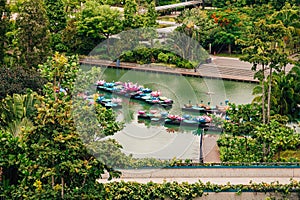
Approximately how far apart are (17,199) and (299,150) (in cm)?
768

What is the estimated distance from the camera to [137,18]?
31719 millimetres

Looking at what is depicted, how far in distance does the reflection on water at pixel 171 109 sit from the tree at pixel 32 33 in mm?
3057

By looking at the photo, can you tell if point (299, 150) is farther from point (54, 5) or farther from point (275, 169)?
point (54, 5)

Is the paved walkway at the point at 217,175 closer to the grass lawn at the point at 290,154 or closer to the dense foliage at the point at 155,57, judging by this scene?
the grass lawn at the point at 290,154

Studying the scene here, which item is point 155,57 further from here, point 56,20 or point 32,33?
point 32,33

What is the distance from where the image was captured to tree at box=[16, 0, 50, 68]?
78.1 ft

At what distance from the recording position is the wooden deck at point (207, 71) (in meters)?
28.8

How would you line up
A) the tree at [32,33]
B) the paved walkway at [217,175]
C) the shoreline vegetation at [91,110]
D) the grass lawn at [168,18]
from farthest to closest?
the grass lawn at [168,18], the tree at [32,33], the paved walkway at [217,175], the shoreline vegetation at [91,110]

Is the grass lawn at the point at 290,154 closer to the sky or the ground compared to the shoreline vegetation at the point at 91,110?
closer to the ground

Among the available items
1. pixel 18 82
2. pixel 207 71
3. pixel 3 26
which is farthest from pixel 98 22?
pixel 18 82

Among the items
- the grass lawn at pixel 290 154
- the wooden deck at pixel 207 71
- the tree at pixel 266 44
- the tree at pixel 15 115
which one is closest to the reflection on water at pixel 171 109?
the wooden deck at pixel 207 71

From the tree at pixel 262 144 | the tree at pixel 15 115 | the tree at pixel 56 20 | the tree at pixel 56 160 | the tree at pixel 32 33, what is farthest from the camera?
the tree at pixel 56 20

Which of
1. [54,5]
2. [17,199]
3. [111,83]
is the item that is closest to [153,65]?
[111,83]

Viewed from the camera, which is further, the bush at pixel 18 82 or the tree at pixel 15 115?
the bush at pixel 18 82
